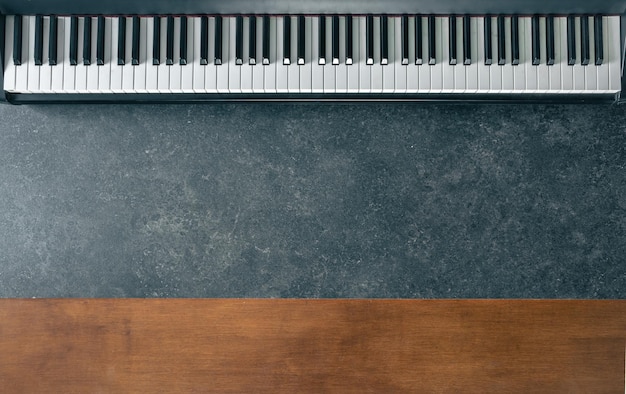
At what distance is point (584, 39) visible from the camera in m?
1.65

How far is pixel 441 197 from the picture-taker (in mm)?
1868

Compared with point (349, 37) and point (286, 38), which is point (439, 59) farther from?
point (286, 38)

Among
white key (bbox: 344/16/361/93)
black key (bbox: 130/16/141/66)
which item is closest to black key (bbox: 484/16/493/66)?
white key (bbox: 344/16/361/93)

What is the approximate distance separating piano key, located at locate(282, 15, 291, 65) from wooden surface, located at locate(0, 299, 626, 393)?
709 millimetres

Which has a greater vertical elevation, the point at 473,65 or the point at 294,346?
the point at 473,65

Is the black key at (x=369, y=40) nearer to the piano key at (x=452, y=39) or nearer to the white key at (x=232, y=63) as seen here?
the piano key at (x=452, y=39)

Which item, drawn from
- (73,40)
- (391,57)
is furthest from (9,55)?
(391,57)

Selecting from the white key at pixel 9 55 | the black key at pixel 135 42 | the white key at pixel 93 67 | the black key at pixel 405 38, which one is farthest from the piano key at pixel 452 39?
the white key at pixel 9 55

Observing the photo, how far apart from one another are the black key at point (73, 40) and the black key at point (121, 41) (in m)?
0.11

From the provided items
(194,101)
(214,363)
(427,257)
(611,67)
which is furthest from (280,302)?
(611,67)

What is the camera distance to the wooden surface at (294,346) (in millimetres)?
1833

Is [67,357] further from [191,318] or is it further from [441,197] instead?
[441,197]

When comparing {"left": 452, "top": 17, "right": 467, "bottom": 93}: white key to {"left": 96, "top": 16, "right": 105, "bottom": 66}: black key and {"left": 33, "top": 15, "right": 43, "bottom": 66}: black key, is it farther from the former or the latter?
{"left": 33, "top": 15, "right": 43, "bottom": 66}: black key

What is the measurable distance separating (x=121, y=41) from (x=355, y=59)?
0.61m
